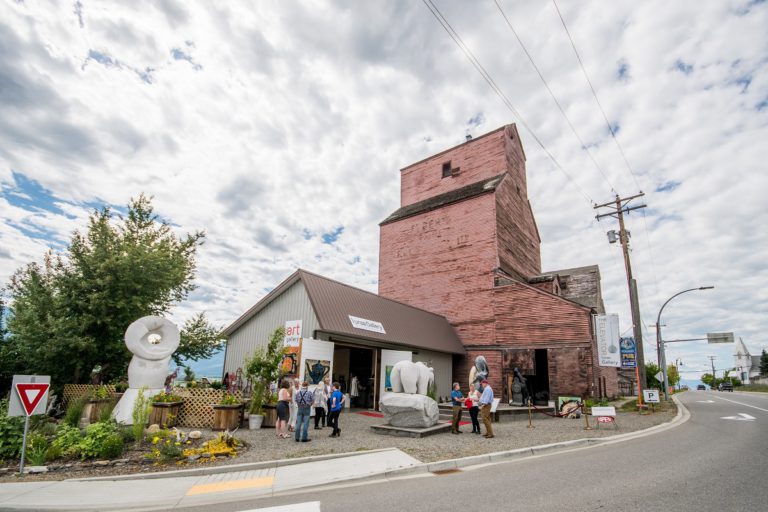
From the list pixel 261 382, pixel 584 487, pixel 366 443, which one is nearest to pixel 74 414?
pixel 261 382

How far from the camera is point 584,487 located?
6512 mm

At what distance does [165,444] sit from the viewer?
350 inches

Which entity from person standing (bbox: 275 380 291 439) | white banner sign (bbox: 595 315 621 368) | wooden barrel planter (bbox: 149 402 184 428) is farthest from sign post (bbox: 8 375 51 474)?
white banner sign (bbox: 595 315 621 368)

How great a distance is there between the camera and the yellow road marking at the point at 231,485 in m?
6.88

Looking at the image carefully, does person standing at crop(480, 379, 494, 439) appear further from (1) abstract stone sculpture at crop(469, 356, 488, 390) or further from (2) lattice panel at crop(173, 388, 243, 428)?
(2) lattice panel at crop(173, 388, 243, 428)

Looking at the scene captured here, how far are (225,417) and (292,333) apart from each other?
5450 mm

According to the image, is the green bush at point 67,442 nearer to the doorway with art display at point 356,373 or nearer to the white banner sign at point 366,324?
the white banner sign at point 366,324

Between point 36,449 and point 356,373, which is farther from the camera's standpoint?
point 356,373

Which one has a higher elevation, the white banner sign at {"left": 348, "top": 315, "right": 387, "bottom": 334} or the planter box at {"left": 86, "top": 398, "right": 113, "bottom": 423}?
the white banner sign at {"left": 348, "top": 315, "right": 387, "bottom": 334}

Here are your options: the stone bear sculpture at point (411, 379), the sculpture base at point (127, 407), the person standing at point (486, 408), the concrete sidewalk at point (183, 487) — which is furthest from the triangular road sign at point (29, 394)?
the person standing at point (486, 408)

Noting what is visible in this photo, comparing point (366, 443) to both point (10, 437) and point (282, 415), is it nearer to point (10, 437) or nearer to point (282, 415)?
point (282, 415)

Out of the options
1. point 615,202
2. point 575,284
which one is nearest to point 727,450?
point 615,202

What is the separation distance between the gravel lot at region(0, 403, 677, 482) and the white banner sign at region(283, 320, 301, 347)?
12.4 ft

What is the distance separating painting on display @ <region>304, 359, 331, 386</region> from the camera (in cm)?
1577
